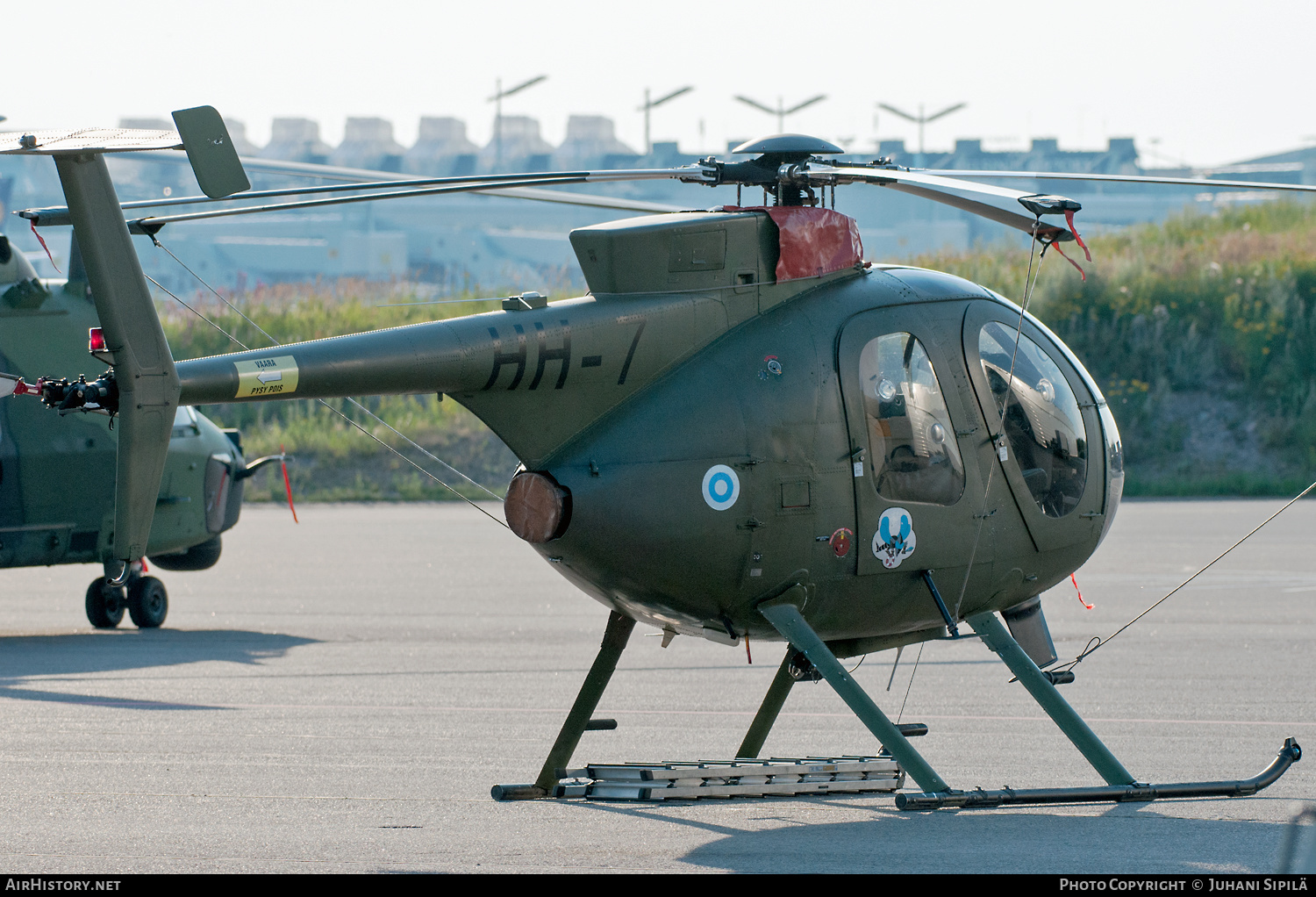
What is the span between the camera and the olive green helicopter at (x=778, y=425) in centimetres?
858

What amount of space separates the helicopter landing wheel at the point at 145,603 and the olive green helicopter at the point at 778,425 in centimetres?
912

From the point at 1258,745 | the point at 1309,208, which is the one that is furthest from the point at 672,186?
the point at 1258,745

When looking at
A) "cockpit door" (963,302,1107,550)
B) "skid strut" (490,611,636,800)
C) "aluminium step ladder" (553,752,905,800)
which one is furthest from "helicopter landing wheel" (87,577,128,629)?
"cockpit door" (963,302,1107,550)

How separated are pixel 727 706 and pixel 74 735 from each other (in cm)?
483

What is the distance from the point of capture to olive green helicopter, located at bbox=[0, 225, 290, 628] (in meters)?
15.9

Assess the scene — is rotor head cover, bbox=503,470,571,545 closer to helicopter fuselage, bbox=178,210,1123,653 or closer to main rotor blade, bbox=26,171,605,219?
helicopter fuselage, bbox=178,210,1123,653

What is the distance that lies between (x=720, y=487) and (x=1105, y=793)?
268 centimetres

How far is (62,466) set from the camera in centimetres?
1611

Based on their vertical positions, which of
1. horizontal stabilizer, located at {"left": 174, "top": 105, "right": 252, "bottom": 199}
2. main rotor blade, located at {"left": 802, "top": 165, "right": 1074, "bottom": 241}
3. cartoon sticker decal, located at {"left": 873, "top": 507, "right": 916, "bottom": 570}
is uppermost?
horizontal stabilizer, located at {"left": 174, "top": 105, "right": 252, "bottom": 199}

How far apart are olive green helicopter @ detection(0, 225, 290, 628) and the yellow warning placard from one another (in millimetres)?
8053

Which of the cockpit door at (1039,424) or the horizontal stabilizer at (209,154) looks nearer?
the horizontal stabilizer at (209,154)

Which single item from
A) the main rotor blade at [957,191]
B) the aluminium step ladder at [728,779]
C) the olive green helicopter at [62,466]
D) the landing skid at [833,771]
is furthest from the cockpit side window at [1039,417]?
the olive green helicopter at [62,466]

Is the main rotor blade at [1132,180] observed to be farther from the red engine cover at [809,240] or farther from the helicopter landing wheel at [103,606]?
the helicopter landing wheel at [103,606]

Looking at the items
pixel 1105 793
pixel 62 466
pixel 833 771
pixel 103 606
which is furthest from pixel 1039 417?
pixel 103 606
